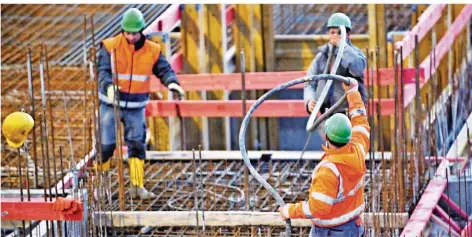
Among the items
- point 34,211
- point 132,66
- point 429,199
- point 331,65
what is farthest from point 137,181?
point 429,199

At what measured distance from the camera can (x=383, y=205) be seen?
1142cm

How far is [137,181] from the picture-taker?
12.7 metres

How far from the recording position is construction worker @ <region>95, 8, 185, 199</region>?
1245 cm

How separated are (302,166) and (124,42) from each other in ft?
7.67

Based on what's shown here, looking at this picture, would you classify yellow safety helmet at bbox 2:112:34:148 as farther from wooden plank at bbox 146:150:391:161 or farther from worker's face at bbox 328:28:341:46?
wooden plank at bbox 146:150:391:161

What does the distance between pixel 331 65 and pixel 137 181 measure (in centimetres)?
214

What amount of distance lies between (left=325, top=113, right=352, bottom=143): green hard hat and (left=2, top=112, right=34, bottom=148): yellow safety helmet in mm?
2371

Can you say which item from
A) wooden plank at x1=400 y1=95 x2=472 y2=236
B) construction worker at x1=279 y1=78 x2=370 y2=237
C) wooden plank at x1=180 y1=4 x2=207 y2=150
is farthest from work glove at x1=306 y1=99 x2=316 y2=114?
wooden plank at x1=180 y1=4 x2=207 y2=150

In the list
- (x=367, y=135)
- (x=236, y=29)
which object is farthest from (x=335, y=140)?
(x=236, y=29)

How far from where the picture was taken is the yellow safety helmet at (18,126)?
10.6 m

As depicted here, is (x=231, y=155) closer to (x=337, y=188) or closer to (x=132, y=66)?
(x=132, y=66)

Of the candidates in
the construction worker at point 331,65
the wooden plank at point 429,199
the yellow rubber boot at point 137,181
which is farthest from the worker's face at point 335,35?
the yellow rubber boot at point 137,181

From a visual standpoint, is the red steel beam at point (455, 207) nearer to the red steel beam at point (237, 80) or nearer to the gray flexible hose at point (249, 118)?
the red steel beam at point (237, 80)

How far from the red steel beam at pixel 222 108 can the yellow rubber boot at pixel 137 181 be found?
113 centimetres
